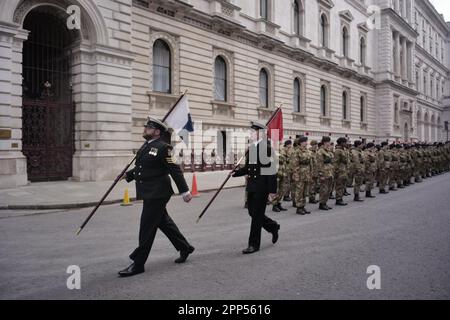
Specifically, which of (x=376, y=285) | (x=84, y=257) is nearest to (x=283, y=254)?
(x=376, y=285)

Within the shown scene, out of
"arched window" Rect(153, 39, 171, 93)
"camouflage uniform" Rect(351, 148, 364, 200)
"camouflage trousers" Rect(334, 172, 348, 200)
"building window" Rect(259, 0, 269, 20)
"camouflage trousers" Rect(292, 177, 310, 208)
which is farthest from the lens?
"building window" Rect(259, 0, 269, 20)

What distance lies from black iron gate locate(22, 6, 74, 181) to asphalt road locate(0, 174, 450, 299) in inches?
230

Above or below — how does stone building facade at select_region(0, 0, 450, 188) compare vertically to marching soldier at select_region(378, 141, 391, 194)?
above

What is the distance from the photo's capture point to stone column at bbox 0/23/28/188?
12.9m

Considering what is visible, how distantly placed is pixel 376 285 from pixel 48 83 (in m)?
14.4

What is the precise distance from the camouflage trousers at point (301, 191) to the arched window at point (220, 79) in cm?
1256

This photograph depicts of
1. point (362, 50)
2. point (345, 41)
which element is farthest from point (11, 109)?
point (362, 50)

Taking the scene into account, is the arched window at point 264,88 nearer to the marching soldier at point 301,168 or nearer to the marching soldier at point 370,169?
the marching soldier at point 370,169

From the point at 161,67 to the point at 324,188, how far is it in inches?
451

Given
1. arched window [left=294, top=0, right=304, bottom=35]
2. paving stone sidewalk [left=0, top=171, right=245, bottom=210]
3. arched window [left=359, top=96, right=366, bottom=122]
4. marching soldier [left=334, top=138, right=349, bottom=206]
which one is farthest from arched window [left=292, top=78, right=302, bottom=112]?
marching soldier [left=334, top=138, right=349, bottom=206]

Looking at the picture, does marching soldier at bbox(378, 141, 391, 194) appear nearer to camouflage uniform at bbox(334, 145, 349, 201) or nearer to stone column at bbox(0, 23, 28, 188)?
camouflage uniform at bbox(334, 145, 349, 201)

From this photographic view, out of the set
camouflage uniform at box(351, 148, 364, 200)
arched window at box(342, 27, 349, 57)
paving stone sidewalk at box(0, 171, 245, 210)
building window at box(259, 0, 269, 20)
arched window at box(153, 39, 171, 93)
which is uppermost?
arched window at box(342, 27, 349, 57)

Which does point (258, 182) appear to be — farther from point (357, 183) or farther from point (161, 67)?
point (161, 67)
